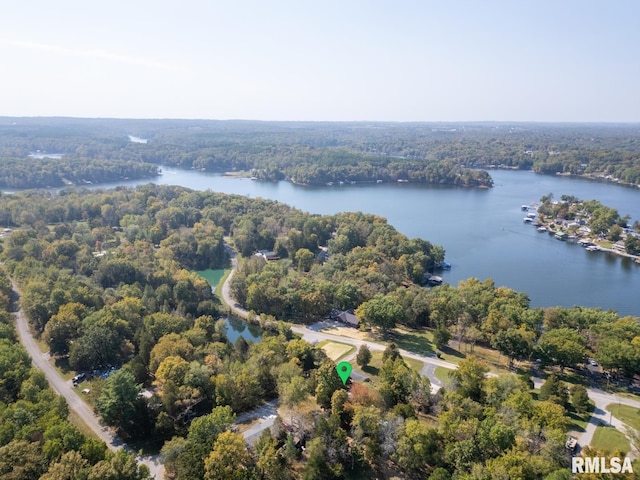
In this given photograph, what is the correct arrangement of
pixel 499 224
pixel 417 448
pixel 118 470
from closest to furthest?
pixel 118 470 < pixel 417 448 < pixel 499 224

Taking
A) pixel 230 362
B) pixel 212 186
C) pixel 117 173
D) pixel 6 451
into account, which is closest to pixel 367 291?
pixel 230 362

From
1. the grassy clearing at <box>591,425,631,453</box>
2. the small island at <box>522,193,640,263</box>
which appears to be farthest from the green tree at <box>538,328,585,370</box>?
the small island at <box>522,193,640,263</box>

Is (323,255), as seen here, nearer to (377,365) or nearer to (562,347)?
(377,365)

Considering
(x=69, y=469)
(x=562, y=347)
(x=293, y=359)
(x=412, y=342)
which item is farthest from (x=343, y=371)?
(x=562, y=347)

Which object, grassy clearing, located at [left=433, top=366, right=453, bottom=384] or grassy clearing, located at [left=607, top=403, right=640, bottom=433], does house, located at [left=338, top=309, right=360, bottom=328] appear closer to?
grassy clearing, located at [left=433, top=366, right=453, bottom=384]

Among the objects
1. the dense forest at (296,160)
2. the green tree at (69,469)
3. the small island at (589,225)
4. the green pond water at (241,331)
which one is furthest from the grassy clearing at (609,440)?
the dense forest at (296,160)

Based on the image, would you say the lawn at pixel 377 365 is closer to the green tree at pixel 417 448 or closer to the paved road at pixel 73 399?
the green tree at pixel 417 448
